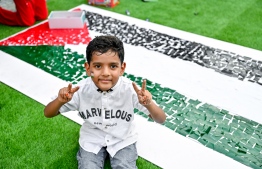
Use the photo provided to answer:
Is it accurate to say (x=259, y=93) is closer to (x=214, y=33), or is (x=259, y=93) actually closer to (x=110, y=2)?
(x=214, y=33)

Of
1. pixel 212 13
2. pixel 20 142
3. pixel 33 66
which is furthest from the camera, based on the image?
pixel 212 13

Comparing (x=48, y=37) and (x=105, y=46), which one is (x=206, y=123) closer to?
(x=105, y=46)

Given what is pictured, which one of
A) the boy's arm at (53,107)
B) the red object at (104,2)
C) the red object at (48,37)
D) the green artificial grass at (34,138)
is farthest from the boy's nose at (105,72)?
the red object at (104,2)

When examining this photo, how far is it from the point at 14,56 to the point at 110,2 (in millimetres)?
1431

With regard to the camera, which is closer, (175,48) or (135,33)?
(175,48)

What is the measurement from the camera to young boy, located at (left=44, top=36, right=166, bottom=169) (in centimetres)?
125

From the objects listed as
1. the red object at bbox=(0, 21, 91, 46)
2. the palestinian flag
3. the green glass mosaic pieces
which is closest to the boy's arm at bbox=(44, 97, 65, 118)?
the palestinian flag

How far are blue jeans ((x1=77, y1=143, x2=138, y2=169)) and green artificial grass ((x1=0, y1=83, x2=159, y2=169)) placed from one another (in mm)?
104

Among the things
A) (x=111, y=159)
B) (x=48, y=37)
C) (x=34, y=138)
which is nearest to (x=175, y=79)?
(x=111, y=159)

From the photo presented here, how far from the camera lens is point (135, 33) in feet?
9.74

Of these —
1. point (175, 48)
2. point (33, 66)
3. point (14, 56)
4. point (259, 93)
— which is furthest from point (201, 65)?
point (14, 56)

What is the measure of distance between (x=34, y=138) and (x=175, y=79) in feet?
3.72

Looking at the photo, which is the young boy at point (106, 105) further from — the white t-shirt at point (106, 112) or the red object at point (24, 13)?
the red object at point (24, 13)

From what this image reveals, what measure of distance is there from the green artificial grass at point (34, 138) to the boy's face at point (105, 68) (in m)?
0.55
